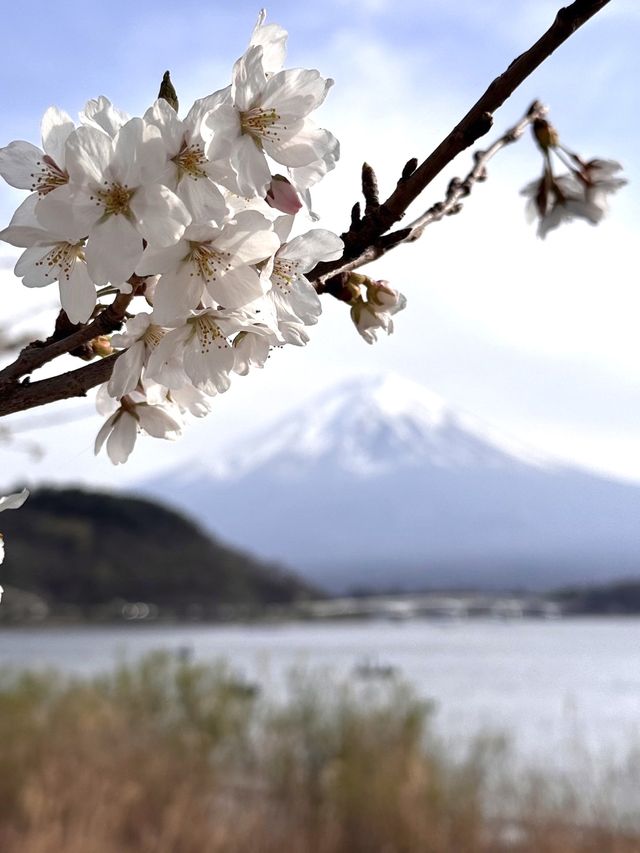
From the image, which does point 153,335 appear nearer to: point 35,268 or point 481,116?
point 35,268

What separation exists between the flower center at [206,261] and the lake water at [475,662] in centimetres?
357

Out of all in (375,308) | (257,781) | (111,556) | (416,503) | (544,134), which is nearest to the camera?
(375,308)

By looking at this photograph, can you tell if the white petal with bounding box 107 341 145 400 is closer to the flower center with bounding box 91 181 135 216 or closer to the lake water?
the flower center with bounding box 91 181 135 216

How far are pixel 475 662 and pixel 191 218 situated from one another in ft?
63.6

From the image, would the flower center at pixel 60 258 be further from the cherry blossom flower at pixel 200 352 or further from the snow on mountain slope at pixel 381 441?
the snow on mountain slope at pixel 381 441

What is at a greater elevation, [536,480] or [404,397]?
[404,397]

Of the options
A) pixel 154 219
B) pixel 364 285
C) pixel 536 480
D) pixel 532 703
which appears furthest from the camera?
pixel 536 480

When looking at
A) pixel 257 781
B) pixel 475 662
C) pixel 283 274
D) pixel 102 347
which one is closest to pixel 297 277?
pixel 283 274

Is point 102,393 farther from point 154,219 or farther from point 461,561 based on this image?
point 461,561

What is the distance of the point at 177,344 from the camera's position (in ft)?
1.49

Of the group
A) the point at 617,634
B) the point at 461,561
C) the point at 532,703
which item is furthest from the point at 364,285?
the point at 461,561

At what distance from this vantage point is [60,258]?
0.48 meters

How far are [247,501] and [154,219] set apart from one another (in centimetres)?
7887

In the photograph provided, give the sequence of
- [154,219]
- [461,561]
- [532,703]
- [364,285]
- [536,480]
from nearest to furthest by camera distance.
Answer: [154,219]
[364,285]
[532,703]
[461,561]
[536,480]
